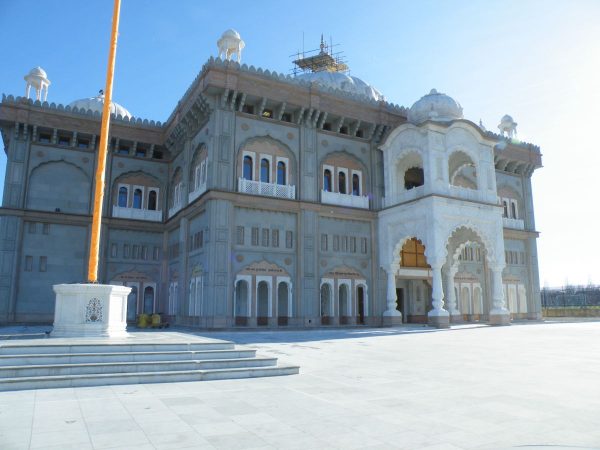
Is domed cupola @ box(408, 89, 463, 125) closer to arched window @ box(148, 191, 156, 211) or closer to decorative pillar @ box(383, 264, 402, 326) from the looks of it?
decorative pillar @ box(383, 264, 402, 326)

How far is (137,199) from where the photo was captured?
2975cm

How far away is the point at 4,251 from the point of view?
993 inches

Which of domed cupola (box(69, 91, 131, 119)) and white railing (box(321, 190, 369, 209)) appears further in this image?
domed cupola (box(69, 91, 131, 119))

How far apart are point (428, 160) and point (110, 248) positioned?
1805 centimetres

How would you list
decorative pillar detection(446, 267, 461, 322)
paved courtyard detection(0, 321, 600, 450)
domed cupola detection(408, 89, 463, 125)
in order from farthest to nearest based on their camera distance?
decorative pillar detection(446, 267, 461, 322), domed cupola detection(408, 89, 463, 125), paved courtyard detection(0, 321, 600, 450)

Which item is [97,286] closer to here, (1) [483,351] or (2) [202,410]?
(2) [202,410]

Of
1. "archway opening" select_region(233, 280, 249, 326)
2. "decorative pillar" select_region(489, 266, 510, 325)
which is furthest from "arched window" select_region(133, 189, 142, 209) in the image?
"decorative pillar" select_region(489, 266, 510, 325)

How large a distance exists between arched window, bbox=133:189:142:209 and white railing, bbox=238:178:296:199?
9037mm

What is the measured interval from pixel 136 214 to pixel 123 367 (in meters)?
21.9

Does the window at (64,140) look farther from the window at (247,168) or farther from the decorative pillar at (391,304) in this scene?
the decorative pillar at (391,304)

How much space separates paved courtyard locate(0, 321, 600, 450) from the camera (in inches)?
187

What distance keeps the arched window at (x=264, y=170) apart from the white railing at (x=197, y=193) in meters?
2.89

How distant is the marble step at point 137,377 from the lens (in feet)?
23.9

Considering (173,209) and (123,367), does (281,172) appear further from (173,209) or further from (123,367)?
(123,367)
